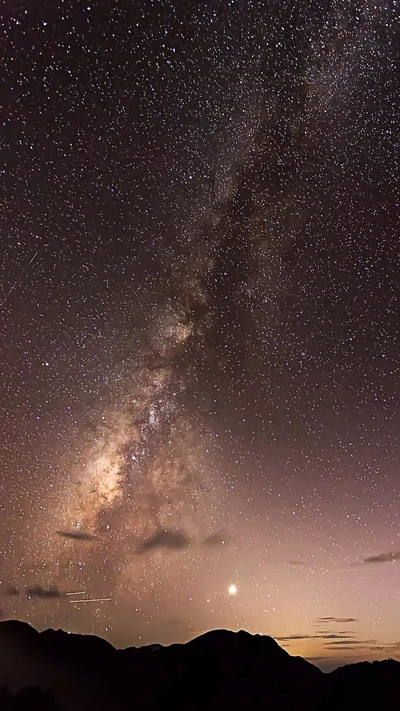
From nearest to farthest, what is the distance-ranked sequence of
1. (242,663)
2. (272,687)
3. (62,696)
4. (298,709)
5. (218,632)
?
(62,696)
(298,709)
(272,687)
(242,663)
(218,632)

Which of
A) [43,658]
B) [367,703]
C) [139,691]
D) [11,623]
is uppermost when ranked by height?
[11,623]

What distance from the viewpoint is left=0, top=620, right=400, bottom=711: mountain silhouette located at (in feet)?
196

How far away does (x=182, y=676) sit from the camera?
224 ft

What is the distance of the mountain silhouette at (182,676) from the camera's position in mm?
59750

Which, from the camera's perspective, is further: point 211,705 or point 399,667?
point 399,667

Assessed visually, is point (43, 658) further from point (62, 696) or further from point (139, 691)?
point (139, 691)

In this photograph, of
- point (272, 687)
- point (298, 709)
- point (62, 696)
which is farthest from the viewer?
point (272, 687)

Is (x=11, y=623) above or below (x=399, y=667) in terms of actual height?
above

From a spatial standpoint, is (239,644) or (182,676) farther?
(239,644)

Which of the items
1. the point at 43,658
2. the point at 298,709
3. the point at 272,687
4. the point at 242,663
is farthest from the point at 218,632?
the point at 43,658

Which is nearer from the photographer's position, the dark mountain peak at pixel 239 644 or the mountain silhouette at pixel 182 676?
the mountain silhouette at pixel 182 676

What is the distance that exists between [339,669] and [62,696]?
39356 millimetres

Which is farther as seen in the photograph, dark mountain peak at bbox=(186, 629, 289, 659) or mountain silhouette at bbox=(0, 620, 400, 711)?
dark mountain peak at bbox=(186, 629, 289, 659)

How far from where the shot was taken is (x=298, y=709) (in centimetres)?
6150
